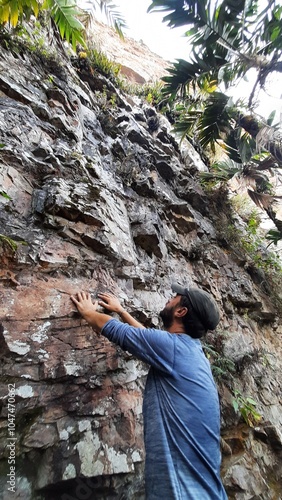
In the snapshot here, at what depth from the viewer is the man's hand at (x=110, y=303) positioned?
222 centimetres

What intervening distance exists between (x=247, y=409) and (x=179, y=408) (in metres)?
1.95

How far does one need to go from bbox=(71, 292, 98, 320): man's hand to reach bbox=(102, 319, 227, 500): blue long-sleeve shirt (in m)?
0.30

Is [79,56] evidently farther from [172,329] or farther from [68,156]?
[172,329]

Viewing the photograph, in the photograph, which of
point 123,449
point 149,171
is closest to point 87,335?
point 123,449

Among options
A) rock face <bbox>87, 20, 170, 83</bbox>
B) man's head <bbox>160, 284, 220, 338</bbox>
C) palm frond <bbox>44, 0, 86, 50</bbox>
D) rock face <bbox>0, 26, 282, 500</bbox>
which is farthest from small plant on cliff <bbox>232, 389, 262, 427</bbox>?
rock face <bbox>87, 20, 170, 83</bbox>

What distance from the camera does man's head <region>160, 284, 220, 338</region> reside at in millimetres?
1932

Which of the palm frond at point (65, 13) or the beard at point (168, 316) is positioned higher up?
the palm frond at point (65, 13)

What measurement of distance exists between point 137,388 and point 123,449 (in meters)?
0.43

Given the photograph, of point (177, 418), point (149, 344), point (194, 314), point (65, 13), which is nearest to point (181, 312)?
point (194, 314)

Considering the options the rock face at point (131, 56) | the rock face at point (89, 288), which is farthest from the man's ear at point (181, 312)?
the rock face at point (131, 56)

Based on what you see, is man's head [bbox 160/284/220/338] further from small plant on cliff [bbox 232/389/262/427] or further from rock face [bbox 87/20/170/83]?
rock face [bbox 87/20/170/83]

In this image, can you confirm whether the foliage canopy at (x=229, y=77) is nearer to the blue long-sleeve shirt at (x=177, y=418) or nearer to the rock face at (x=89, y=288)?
the rock face at (x=89, y=288)

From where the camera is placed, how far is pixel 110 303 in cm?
226

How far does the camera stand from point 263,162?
17.3 ft
